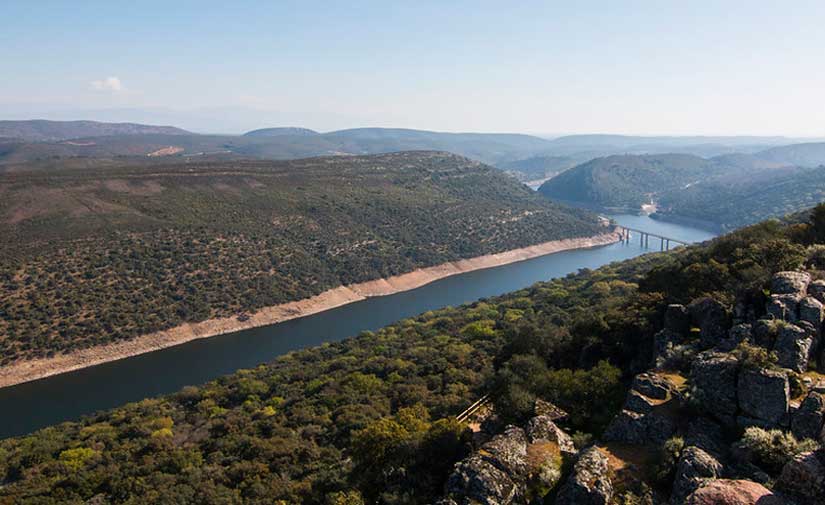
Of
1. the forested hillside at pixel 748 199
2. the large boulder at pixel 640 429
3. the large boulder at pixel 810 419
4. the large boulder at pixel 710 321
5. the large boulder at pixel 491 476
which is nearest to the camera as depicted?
the large boulder at pixel 810 419

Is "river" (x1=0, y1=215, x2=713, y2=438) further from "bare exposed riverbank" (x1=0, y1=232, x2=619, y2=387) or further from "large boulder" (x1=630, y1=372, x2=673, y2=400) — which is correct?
"large boulder" (x1=630, y1=372, x2=673, y2=400)

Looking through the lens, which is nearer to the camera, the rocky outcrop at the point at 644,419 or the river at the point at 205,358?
the rocky outcrop at the point at 644,419

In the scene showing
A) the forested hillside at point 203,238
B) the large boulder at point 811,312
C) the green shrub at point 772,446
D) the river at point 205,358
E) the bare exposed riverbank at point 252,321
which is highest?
the large boulder at point 811,312

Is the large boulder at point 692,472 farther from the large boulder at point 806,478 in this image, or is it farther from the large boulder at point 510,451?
the large boulder at point 510,451

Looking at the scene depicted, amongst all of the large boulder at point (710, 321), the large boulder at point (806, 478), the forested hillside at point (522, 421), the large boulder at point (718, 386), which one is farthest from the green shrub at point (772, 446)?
the large boulder at point (710, 321)

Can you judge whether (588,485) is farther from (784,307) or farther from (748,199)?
(748,199)

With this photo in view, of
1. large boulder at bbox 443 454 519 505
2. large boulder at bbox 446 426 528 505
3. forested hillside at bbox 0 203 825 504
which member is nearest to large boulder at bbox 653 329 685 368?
forested hillside at bbox 0 203 825 504

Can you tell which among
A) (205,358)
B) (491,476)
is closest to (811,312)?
(491,476)

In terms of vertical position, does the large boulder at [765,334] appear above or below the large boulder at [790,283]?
below
